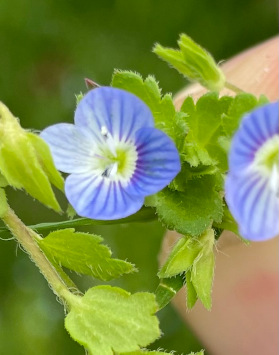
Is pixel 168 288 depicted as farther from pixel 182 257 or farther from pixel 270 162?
pixel 270 162

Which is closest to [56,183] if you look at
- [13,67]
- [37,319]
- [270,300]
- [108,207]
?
[108,207]

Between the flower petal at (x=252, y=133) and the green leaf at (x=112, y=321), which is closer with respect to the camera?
the flower petal at (x=252, y=133)

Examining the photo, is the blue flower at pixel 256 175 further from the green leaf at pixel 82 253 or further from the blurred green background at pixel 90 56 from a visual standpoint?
the blurred green background at pixel 90 56

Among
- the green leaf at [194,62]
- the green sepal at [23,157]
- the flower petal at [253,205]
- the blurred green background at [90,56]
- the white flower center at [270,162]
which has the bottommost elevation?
the blurred green background at [90,56]

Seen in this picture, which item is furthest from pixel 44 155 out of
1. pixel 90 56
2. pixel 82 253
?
pixel 90 56

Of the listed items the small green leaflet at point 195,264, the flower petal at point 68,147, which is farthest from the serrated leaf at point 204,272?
the flower petal at point 68,147
